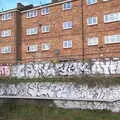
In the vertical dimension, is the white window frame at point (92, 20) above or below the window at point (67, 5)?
below

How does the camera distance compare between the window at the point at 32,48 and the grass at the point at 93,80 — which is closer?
the grass at the point at 93,80

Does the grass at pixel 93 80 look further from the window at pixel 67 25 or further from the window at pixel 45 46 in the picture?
the window at pixel 45 46

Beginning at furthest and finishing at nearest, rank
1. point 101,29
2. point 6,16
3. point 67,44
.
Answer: point 6,16 < point 67,44 < point 101,29

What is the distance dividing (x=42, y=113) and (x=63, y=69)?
1047 centimetres

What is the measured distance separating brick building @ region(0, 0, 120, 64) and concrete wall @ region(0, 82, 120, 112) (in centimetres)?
1525

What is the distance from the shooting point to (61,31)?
52375 mm

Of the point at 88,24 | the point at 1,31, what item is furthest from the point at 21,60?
the point at 88,24

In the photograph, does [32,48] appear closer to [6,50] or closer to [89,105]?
[6,50]

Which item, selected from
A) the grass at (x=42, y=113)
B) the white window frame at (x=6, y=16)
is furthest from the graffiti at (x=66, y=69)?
the white window frame at (x=6, y=16)

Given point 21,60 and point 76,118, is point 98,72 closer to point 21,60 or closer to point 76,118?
point 76,118

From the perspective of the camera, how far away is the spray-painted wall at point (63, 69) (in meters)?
32.4

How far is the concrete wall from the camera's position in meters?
26.7

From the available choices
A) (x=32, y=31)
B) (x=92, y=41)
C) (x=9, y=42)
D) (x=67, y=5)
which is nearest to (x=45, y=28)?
(x=32, y=31)

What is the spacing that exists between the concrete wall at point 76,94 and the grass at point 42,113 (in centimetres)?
74
